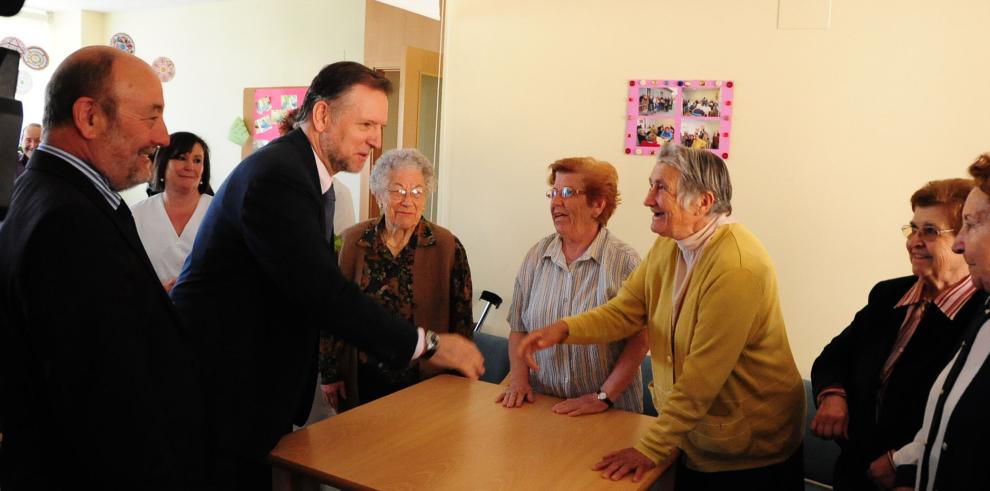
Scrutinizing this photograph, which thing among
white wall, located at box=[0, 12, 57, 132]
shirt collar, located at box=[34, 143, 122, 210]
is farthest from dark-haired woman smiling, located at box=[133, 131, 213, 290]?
white wall, located at box=[0, 12, 57, 132]

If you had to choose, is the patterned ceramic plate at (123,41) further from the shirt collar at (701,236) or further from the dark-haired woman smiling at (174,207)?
the shirt collar at (701,236)

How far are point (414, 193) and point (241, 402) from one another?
46.5 inches

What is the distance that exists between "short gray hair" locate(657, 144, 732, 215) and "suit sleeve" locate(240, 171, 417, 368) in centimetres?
87

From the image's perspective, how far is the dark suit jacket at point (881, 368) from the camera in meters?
1.79

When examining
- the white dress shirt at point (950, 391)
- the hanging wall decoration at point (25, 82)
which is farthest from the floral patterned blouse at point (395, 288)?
the hanging wall decoration at point (25, 82)

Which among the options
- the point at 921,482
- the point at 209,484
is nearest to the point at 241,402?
the point at 209,484

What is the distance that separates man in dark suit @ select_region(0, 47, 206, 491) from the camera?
1218mm

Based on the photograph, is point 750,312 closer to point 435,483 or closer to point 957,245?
point 957,245

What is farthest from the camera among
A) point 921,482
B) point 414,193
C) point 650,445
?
point 414,193

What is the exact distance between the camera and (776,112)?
10.7ft

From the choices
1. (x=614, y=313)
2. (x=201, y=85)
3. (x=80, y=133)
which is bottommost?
(x=614, y=313)

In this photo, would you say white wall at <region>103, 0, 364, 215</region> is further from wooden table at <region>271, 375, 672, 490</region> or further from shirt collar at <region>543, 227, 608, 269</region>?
wooden table at <region>271, 375, 672, 490</region>

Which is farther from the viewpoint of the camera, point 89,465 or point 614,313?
point 614,313

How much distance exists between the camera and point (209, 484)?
1569 mm
